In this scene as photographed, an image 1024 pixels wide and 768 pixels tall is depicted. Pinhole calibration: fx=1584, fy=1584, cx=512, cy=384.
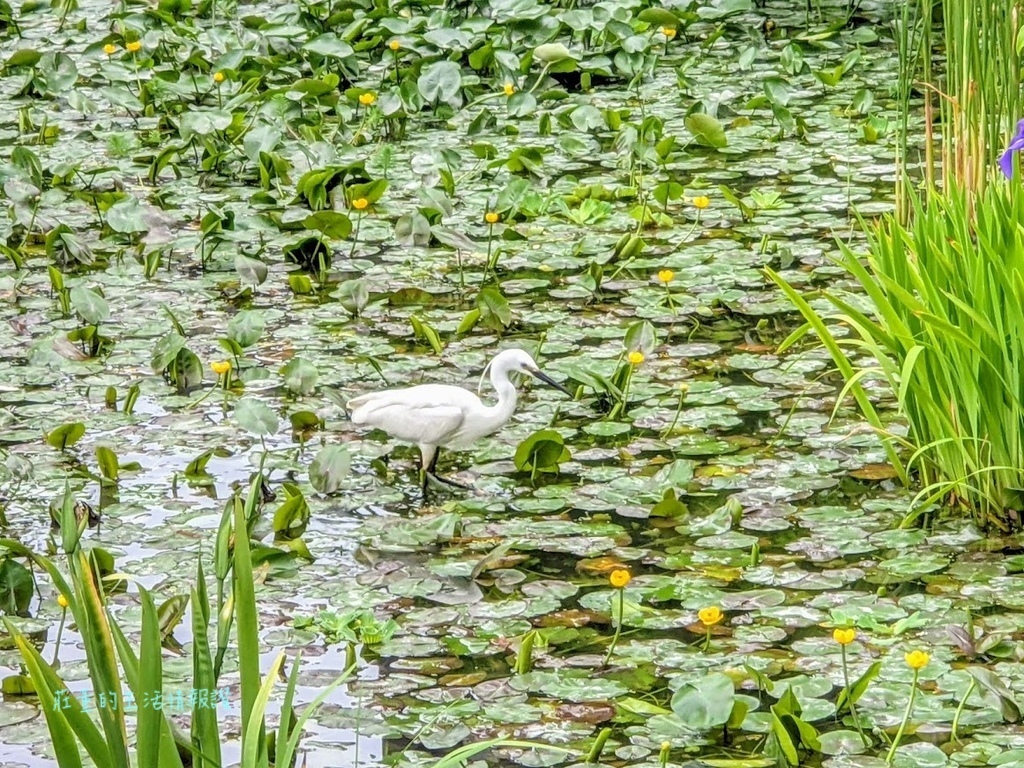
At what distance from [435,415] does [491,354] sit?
88cm

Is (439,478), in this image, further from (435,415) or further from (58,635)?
(58,635)

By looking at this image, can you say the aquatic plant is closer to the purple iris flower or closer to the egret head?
the purple iris flower

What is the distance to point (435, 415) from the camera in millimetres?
3889

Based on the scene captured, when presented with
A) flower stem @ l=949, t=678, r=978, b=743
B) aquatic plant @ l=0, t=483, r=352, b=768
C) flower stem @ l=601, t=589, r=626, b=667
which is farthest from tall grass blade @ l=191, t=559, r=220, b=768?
flower stem @ l=949, t=678, r=978, b=743

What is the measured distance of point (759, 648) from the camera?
3.13 meters

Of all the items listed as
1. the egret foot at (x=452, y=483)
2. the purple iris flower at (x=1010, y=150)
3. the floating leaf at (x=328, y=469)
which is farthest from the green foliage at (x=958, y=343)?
the floating leaf at (x=328, y=469)

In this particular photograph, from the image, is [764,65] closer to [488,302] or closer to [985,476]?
[488,302]

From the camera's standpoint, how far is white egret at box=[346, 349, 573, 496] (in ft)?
12.8

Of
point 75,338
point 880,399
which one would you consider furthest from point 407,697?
point 75,338

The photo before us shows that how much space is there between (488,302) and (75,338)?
124cm

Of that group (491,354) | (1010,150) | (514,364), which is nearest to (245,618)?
(1010,150)

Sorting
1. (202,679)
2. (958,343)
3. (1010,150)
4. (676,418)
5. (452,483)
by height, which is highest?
(1010,150)

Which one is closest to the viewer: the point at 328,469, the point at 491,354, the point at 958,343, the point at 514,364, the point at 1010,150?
the point at 1010,150

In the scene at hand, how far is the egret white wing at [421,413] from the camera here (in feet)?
12.8
